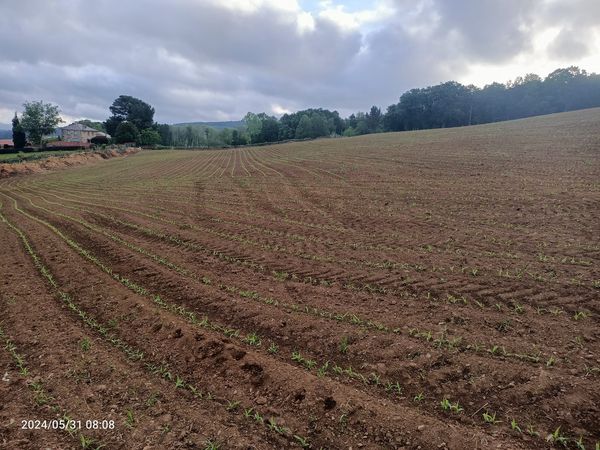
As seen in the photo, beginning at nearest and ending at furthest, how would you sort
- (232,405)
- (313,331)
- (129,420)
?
(129,420)
(232,405)
(313,331)

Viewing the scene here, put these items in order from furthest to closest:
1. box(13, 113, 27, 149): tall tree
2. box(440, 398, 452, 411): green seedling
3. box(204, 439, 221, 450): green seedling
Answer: box(13, 113, 27, 149): tall tree, box(440, 398, 452, 411): green seedling, box(204, 439, 221, 450): green seedling

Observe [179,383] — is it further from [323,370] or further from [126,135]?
[126,135]

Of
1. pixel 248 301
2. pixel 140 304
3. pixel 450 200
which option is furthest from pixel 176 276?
pixel 450 200

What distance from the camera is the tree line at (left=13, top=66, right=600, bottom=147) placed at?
Answer: 257 feet

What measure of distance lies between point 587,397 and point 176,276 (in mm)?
7181

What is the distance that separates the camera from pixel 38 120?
71938 mm

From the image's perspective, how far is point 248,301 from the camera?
6480mm

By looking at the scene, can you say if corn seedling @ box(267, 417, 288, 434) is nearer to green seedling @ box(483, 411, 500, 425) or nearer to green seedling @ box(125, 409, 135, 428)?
green seedling @ box(125, 409, 135, 428)

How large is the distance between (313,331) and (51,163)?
170 feet

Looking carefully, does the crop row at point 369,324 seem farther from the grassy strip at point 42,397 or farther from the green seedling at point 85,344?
the grassy strip at point 42,397

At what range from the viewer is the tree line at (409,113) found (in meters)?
78.2

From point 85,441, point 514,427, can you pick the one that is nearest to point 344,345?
point 514,427

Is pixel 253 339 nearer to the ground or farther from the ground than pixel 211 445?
farther from the ground

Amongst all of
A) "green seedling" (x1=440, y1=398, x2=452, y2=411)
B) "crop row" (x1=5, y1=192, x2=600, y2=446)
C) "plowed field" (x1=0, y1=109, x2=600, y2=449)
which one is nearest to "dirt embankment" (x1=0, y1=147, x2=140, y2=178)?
"plowed field" (x1=0, y1=109, x2=600, y2=449)
